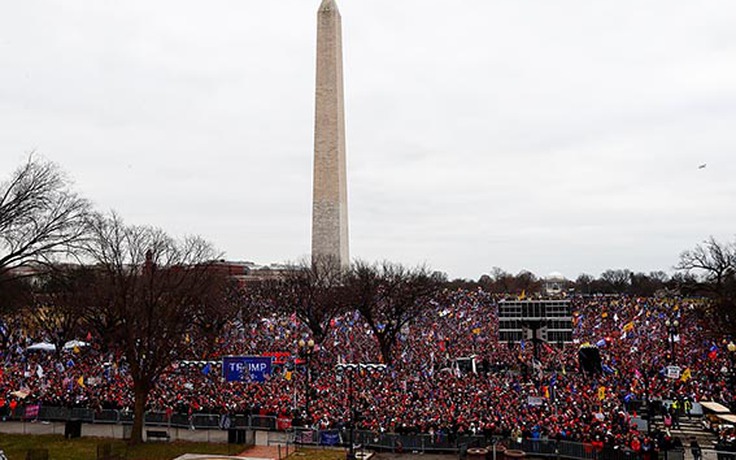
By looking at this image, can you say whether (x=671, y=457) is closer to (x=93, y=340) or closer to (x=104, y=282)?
(x=104, y=282)

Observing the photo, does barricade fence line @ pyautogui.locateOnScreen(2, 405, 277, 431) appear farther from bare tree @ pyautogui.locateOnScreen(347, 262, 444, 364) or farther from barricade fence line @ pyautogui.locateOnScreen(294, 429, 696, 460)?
bare tree @ pyautogui.locateOnScreen(347, 262, 444, 364)

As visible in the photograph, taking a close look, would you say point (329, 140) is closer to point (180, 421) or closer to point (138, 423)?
point (180, 421)

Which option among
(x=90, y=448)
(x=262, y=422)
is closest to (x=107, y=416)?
(x=90, y=448)

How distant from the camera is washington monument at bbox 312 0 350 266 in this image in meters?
63.8

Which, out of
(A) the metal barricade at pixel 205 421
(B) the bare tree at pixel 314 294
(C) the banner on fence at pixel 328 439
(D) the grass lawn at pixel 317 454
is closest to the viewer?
(D) the grass lawn at pixel 317 454

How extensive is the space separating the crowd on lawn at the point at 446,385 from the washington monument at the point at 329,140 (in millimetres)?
19471

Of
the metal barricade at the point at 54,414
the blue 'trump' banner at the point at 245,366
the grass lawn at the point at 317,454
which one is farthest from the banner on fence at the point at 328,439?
the metal barricade at the point at 54,414

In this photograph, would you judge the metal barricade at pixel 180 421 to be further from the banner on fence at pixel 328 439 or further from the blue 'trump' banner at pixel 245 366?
the banner on fence at pixel 328 439

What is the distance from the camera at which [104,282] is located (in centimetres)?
4625

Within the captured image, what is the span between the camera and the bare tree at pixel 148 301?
2525cm

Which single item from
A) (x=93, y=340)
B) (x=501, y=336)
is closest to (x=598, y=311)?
(x=501, y=336)

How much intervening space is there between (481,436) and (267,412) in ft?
30.3

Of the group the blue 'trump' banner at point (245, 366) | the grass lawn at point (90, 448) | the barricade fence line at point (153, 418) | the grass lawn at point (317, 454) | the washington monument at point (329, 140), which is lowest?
the grass lawn at point (317, 454)

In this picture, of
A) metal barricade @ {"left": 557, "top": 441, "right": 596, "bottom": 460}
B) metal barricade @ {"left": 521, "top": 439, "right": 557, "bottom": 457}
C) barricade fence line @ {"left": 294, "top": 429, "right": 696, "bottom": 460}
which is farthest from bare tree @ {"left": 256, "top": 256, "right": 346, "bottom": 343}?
metal barricade @ {"left": 557, "top": 441, "right": 596, "bottom": 460}
